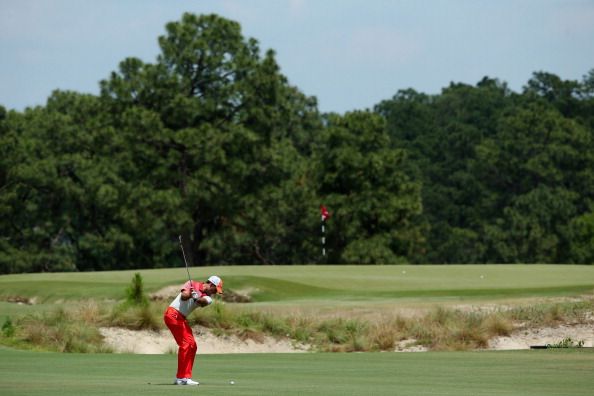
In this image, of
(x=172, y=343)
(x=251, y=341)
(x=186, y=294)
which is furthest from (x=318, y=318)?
(x=186, y=294)

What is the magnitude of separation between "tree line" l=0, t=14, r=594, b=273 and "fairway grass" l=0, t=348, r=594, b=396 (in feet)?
160

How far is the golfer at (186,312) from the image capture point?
17.1 meters

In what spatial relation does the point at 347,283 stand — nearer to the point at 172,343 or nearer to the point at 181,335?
the point at 172,343

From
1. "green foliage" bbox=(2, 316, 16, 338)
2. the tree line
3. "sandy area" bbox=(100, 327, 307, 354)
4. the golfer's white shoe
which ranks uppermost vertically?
the tree line

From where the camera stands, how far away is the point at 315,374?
19.4 meters

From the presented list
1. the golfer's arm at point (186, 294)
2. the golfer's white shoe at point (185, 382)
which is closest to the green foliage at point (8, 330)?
the golfer's arm at point (186, 294)

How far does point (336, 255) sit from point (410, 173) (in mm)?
31083

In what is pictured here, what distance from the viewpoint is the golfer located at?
17.1 m

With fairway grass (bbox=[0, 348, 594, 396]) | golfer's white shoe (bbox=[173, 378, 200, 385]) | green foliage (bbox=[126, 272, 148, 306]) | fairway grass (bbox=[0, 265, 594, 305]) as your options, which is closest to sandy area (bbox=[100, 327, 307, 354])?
green foliage (bbox=[126, 272, 148, 306])

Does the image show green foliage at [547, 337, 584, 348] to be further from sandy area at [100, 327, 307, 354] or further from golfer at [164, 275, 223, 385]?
golfer at [164, 275, 223, 385]

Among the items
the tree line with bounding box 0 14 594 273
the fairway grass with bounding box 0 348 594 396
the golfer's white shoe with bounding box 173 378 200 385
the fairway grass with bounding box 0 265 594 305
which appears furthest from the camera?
the tree line with bounding box 0 14 594 273

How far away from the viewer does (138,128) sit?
72.5 metres

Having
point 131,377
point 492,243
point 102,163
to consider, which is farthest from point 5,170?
point 131,377

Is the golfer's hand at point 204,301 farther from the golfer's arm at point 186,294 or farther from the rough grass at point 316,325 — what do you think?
the rough grass at point 316,325
